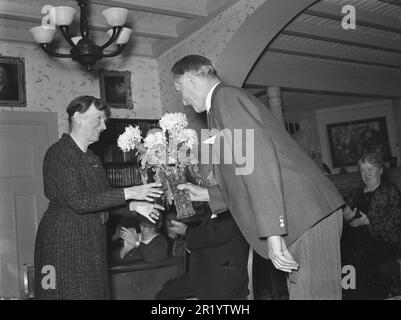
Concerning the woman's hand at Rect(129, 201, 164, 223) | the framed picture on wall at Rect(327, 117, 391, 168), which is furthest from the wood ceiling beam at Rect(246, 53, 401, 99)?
the woman's hand at Rect(129, 201, 164, 223)

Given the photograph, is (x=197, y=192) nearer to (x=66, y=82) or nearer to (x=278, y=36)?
(x=66, y=82)

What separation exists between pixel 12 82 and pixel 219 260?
139 inches

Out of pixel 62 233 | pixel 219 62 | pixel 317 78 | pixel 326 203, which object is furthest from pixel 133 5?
pixel 317 78

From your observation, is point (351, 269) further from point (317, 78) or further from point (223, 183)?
point (317, 78)

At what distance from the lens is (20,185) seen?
501 centimetres

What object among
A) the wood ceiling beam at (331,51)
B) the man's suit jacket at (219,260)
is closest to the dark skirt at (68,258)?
the man's suit jacket at (219,260)

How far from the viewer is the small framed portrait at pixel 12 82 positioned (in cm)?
495

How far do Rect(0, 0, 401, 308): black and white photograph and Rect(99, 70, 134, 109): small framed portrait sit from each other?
2cm

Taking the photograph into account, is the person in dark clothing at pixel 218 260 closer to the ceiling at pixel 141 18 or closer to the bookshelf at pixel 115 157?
the ceiling at pixel 141 18

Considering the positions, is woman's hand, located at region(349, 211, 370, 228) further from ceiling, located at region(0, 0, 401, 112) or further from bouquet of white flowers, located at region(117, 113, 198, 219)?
→ ceiling, located at region(0, 0, 401, 112)

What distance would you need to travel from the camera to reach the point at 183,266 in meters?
2.94

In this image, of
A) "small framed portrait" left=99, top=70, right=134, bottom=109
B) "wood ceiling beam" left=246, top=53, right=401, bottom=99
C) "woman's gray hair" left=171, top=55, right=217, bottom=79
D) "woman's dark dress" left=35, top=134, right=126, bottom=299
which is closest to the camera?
"woman's gray hair" left=171, top=55, right=217, bottom=79

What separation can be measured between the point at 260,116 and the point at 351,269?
7.59 feet

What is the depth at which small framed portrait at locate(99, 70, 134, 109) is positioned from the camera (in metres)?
5.68
